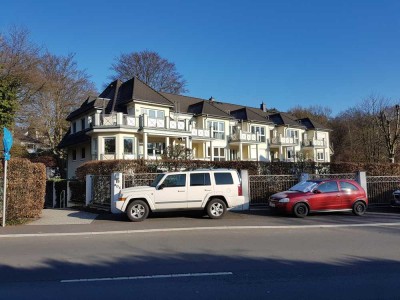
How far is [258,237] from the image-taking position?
10.0 meters

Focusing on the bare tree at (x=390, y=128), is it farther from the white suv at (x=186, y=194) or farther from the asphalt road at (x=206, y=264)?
the asphalt road at (x=206, y=264)

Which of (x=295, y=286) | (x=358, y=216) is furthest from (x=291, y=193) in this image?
(x=295, y=286)

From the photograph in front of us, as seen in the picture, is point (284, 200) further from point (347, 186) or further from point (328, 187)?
point (347, 186)

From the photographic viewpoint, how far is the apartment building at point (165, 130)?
106 feet

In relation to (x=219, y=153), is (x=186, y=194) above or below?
below

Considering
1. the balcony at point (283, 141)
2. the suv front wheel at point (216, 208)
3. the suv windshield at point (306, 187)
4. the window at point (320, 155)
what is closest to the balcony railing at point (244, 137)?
the balcony at point (283, 141)

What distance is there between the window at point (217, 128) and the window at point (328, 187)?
92.4 feet

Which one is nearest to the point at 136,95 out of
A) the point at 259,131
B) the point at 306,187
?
the point at 259,131

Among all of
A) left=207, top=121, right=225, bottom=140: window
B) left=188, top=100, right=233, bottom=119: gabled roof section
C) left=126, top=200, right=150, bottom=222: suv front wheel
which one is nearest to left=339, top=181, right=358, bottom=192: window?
left=126, top=200, right=150, bottom=222: suv front wheel

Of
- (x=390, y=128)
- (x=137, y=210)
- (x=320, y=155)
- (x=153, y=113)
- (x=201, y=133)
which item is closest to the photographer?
(x=137, y=210)

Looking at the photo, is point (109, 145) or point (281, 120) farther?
point (281, 120)

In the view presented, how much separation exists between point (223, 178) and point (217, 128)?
30033 mm

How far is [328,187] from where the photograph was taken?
14.9 meters

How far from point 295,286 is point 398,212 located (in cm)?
1322
